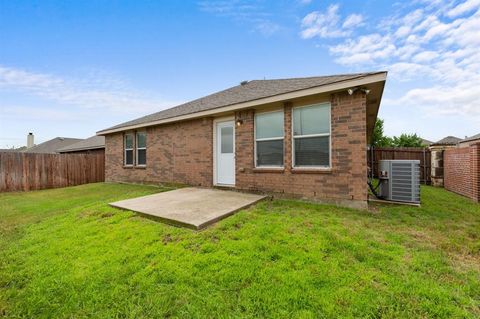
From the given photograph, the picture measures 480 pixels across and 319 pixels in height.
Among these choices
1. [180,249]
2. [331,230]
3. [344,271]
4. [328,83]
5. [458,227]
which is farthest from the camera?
[328,83]

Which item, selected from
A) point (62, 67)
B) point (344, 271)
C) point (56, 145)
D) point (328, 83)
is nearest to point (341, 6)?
point (328, 83)

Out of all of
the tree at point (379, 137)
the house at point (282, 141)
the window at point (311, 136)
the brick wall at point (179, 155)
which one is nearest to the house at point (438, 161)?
the house at point (282, 141)

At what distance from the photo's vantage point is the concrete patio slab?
3.95m

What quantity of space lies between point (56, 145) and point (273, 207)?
34.9 m

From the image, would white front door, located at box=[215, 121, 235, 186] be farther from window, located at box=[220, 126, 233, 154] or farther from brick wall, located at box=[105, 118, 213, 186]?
brick wall, located at box=[105, 118, 213, 186]

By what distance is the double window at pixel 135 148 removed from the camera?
1026cm

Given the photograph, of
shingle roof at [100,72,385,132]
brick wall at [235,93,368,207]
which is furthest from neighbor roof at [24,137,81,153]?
brick wall at [235,93,368,207]

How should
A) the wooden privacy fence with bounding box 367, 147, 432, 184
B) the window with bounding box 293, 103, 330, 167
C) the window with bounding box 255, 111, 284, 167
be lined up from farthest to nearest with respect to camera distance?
the wooden privacy fence with bounding box 367, 147, 432, 184
the window with bounding box 255, 111, 284, 167
the window with bounding box 293, 103, 330, 167

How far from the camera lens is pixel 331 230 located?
11.7ft

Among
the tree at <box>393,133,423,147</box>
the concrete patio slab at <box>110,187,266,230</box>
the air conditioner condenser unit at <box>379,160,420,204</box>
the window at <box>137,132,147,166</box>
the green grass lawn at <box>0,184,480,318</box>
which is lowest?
the green grass lawn at <box>0,184,480,318</box>

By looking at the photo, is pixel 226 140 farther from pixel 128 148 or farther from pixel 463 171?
pixel 463 171

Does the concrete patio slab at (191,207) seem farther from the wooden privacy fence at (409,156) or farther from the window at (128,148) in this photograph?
the wooden privacy fence at (409,156)

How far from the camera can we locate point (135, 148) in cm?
1053

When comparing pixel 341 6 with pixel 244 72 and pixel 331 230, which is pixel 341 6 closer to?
pixel 244 72
